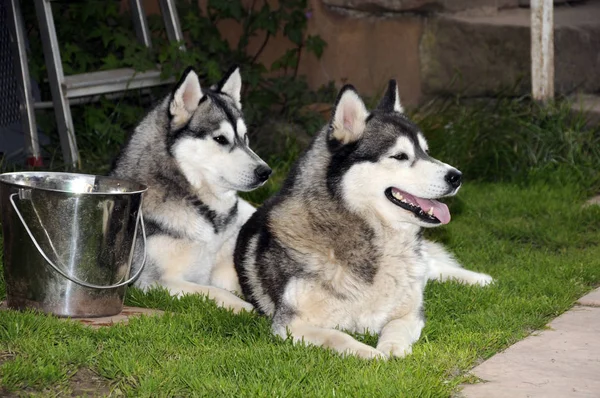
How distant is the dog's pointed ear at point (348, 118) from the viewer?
4.21m

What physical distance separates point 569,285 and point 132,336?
250cm

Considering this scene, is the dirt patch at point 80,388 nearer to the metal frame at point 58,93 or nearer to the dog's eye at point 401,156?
the dog's eye at point 401,156

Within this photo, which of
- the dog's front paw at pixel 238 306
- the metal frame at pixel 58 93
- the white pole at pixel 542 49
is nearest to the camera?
the dog's front paw at pixel 238 306

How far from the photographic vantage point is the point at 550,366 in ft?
12.7

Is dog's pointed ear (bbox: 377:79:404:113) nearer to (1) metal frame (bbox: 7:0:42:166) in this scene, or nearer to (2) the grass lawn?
(2) the grass lawn

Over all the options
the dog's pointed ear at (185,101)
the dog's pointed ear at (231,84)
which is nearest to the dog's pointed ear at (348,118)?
the dog's pointed ear at (185,101)

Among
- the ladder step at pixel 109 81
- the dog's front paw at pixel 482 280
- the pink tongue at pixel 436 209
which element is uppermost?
the pink tongue at pixel 436 209

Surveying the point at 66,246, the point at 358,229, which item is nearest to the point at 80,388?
the point at 66,246

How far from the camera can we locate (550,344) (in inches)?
165

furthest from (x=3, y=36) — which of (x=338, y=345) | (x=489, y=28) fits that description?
(x=338, y=345)

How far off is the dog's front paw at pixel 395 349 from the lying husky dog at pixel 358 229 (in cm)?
9

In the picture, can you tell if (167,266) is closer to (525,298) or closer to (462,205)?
(525,298)

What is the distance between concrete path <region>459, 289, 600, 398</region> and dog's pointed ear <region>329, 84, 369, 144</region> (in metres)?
1.20

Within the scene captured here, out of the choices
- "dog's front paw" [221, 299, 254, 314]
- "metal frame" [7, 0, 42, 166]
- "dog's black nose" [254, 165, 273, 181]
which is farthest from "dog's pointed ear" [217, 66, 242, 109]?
"metal frame" [7, 0, 42, 166]
